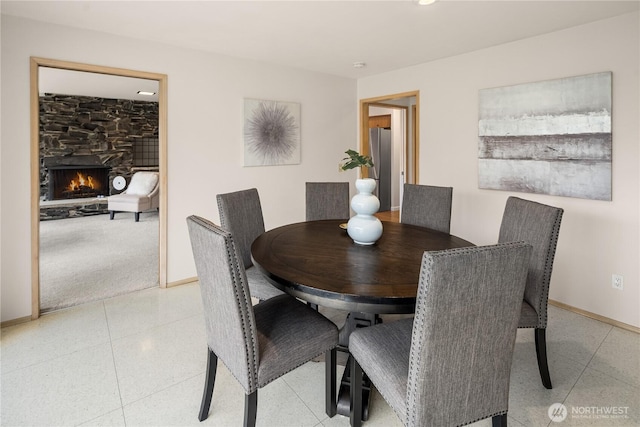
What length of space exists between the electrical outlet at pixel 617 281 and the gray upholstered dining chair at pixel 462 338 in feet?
7.09

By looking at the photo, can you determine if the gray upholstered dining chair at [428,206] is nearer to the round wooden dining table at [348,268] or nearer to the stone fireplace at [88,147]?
the round wooden dining table at [348,268]

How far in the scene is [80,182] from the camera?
769 centimetres

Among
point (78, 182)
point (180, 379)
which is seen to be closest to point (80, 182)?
point (78, 182)

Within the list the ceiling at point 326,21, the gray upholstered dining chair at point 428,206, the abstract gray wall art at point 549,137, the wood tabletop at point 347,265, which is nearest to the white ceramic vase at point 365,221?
the wood tabletop at point 347,265

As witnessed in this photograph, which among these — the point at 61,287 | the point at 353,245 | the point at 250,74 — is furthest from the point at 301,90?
the point at 61,287

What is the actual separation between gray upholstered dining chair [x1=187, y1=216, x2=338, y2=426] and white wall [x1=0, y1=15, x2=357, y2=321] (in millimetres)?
2059

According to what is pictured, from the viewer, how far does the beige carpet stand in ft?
11.2

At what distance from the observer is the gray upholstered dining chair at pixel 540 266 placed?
189 cm

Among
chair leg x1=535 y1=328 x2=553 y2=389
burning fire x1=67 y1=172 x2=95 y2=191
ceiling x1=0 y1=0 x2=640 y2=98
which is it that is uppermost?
ceiling x1=0 y1=0 x2=640 y2=98

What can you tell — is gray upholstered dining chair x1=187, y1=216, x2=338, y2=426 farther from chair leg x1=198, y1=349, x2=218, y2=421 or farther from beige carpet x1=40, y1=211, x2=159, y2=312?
beige carpet x1=40, y1=211, x2=159, y2=312

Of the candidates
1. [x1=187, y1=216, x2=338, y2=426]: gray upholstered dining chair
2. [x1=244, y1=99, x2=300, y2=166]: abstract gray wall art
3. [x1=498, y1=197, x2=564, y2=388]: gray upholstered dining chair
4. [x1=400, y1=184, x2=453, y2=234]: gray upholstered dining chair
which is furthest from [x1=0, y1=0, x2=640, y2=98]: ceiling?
[x1=187, y1=216, x2=338, y2=426]: gray upholstered dining chair

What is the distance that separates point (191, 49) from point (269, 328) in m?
2.91

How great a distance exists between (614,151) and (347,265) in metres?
2.36

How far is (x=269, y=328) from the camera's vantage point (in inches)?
65.3
